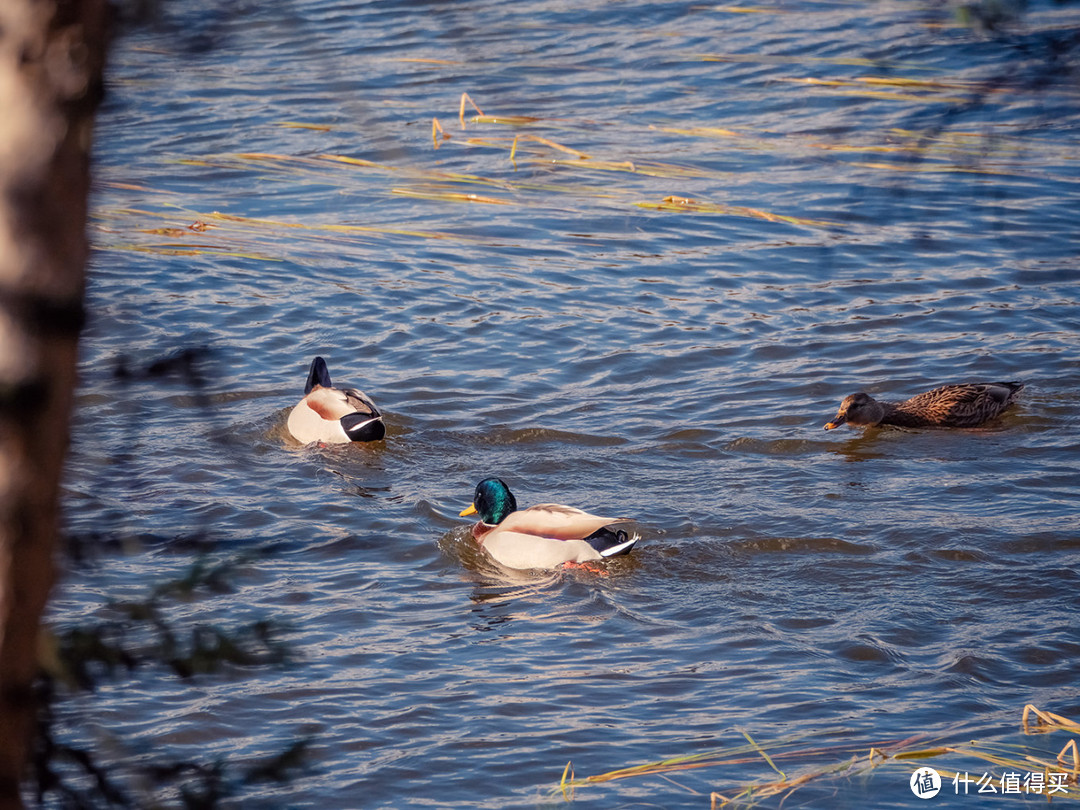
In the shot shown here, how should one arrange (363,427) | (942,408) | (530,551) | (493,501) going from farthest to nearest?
(942,408) < (363,427) < (493,501) < (530,551)

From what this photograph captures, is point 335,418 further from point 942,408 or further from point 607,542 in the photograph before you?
point 942,408

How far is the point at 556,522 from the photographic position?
7.49m

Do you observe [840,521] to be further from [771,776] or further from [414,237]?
[414,237]

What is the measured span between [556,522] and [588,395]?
266 centimetres

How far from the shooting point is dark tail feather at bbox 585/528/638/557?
7434 mm

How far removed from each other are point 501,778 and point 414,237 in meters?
8.82

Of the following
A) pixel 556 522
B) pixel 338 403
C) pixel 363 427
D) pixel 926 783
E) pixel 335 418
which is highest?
pixel 338 403

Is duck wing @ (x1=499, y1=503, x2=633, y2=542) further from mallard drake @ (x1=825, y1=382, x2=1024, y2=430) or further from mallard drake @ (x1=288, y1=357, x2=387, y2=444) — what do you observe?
mallard drake @ (x1=825, y1=382, x2=1024, y2=430)

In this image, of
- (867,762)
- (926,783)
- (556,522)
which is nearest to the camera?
(926,783)

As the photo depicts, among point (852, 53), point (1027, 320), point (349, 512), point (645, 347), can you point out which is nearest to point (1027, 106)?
point (852, 53)

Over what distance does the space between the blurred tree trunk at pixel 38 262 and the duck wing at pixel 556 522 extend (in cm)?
577

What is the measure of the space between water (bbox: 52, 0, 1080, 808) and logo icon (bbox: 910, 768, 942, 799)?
0.06m

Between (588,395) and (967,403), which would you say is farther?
(588,395)

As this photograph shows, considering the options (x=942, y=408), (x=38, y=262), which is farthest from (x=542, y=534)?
(x=38, y=262)
